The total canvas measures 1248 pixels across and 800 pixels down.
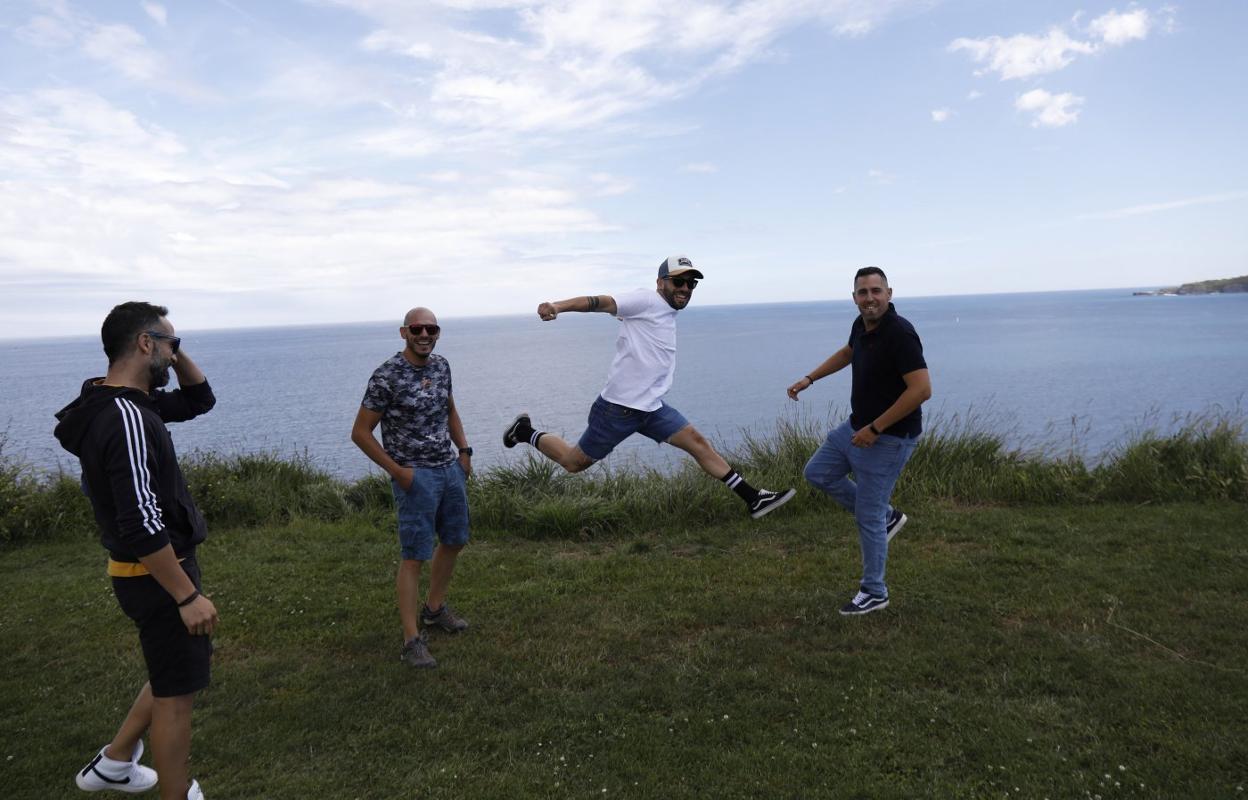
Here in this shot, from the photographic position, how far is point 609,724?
164 inches

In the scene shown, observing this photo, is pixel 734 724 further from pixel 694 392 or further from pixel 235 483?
pixel 694 392

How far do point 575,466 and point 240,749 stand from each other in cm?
311

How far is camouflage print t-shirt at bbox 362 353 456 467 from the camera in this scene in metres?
4.82

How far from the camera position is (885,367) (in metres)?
5.12

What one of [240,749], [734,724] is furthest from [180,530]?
[734,724]

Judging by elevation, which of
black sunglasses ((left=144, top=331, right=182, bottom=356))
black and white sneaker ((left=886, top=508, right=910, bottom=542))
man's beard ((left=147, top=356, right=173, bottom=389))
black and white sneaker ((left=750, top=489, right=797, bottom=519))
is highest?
black sunglasses ((left=144, top=331, right=182, bottom=356))

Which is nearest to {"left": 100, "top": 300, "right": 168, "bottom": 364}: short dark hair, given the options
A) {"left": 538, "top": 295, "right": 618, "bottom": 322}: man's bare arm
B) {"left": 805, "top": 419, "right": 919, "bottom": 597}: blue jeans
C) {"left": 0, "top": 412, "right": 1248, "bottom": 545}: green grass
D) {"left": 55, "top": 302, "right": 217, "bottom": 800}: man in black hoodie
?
{"left": 55, "top": 302, "right": 217, "bottom": 800}: man in black hoodie

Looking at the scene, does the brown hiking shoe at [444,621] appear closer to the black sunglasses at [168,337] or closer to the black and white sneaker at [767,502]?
the black and white sneaker at [767,502]

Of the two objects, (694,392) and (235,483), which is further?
(694,392)

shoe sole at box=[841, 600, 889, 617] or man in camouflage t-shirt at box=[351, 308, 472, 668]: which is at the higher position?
man in camouflage t-shirt at box=[351, 308, 472, 668]

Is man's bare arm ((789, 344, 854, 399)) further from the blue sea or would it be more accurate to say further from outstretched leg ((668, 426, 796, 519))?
the blue sea

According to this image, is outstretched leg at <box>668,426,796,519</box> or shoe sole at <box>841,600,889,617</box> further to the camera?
outstretched leg at <box>668,426,796,519</box>

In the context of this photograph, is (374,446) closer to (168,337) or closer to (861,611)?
(168,337)

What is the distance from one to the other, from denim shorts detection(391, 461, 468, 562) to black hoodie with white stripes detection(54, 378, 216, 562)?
6.02ft
